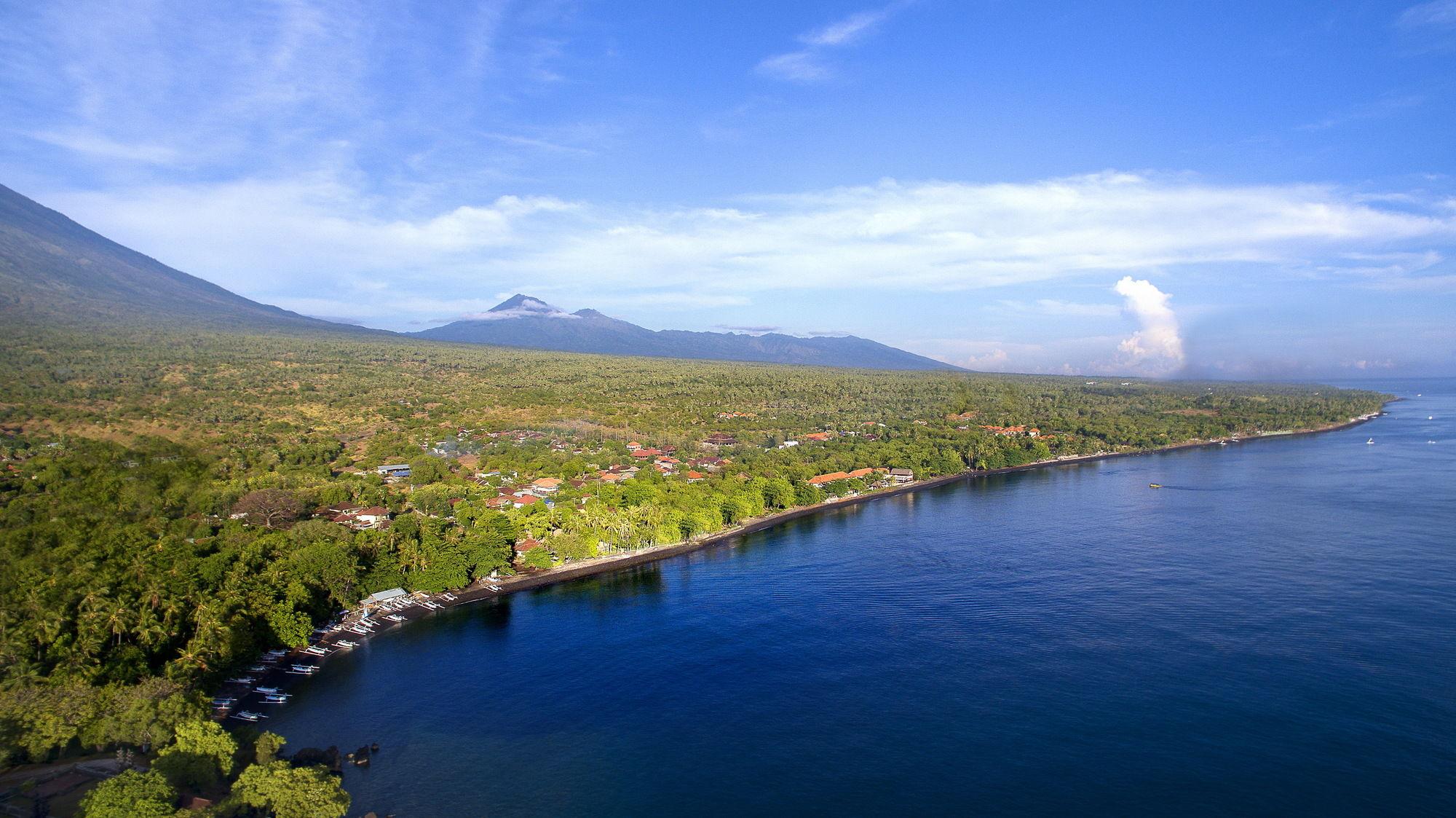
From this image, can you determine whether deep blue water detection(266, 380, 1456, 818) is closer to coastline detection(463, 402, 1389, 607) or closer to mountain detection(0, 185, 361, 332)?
coastline detection(463, 402, 1389, 607)

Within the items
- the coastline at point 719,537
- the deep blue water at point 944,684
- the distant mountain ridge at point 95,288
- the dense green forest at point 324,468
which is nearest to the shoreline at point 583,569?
the coastline at point 719,537

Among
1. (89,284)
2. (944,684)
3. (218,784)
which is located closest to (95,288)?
(89,284)

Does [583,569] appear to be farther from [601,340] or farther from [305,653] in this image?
[601,340]

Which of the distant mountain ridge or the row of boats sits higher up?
the distant mountain ridge

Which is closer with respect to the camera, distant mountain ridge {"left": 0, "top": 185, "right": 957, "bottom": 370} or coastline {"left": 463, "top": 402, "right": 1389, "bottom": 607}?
coastline {"left": 463, "top": 402, "right": 1389, "bottom": 607}

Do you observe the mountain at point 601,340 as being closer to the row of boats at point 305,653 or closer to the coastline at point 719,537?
the coastline at point 719,537

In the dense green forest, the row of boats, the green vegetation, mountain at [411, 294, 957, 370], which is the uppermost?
mountain at [411, 294, 957, 370]

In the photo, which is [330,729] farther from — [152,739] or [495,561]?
[495,561]

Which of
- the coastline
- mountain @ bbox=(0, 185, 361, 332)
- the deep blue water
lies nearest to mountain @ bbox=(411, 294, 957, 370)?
mountain @ bbox=(0, 185, 361, 332)
